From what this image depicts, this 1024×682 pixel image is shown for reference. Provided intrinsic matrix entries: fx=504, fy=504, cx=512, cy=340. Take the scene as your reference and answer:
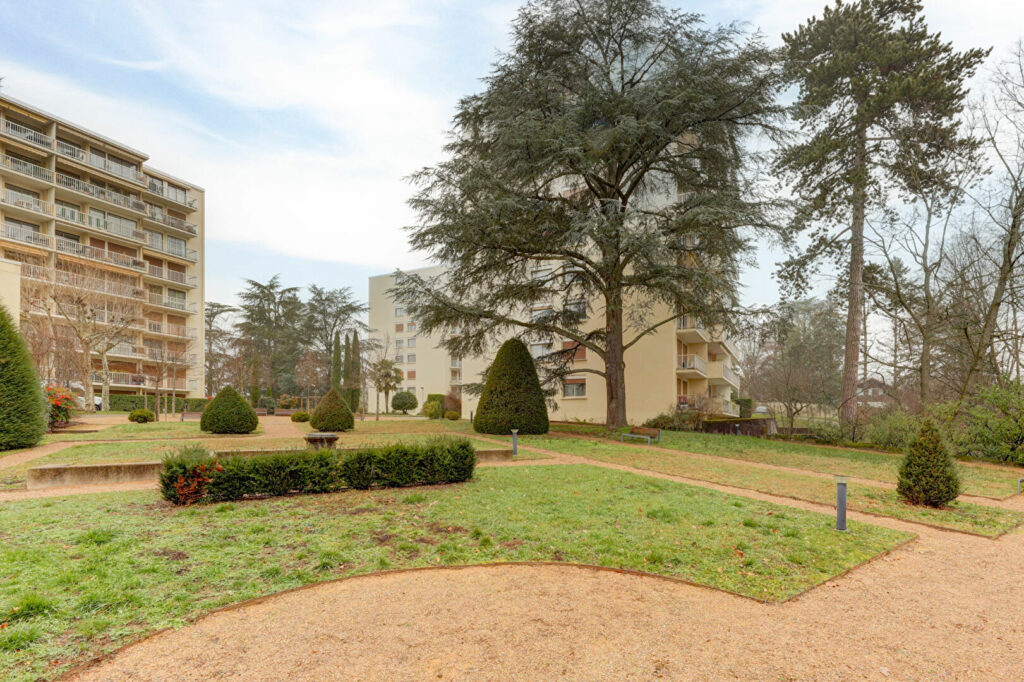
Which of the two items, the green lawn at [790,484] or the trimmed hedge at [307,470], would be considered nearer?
the trimmed hedge at [307,470]

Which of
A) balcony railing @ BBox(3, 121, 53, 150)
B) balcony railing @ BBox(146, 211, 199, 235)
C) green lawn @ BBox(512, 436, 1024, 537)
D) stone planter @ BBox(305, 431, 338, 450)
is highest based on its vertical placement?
balcony railing @ BBox(3, 121, 53, 150)

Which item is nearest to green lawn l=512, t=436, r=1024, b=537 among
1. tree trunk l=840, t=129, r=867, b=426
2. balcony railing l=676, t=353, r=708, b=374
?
tree trunk l=840, t=129, r=867, b=426

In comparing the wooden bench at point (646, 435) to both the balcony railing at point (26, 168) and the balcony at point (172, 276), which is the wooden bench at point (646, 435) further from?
the balcony railing at point (26, 168)

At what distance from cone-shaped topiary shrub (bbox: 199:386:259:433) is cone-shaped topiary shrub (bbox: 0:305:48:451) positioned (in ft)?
12.7

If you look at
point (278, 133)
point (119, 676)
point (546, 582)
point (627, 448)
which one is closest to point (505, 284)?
point (627, 448)

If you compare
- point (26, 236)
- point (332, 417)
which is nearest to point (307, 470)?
point (332, 417)

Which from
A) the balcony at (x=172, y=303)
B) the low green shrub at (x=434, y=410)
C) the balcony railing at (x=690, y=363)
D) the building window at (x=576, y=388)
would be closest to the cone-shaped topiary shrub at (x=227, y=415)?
the building window at (x=576, y=388)

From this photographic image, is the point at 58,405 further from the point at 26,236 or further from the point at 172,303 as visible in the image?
the point at 172,303

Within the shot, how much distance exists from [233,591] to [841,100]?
23721 millimetres

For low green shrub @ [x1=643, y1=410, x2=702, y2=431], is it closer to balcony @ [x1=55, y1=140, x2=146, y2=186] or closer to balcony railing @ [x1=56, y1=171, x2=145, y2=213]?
balcony railing @ [x1=56, y1=171, x2=145, y2=213]

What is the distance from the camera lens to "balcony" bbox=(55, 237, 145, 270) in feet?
108

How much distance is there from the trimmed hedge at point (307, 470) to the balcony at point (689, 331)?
65.0 ft

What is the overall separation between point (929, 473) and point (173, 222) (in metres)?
47.6

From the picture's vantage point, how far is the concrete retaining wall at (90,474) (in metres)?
7.93
